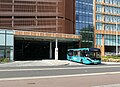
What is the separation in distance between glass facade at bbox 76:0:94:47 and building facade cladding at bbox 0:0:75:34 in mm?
12120

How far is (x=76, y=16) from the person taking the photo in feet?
300

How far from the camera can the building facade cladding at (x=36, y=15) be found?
77188mm

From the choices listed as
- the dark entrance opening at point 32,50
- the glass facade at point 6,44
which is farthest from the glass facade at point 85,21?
the glass facade at point 6,44

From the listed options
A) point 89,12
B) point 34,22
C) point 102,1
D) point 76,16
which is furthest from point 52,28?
point 102,1

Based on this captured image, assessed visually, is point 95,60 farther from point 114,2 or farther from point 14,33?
point 114,2

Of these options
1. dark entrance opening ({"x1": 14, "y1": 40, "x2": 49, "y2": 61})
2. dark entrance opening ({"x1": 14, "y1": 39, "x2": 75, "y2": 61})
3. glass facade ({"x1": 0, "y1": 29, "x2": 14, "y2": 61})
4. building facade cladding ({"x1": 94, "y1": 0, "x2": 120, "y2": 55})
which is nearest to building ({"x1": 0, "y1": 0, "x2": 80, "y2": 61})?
dark entrance opening ({"x1": 14, "y1": 39, "x2": 75, "y2": 61})

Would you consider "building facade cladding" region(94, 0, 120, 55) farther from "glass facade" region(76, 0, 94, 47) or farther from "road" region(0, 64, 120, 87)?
"road" region(0, 64, 120, 87)

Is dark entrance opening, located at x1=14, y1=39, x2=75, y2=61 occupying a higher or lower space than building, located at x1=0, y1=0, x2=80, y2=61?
lower

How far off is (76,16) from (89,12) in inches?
277

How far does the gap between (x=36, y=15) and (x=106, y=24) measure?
Result: 34078 mm

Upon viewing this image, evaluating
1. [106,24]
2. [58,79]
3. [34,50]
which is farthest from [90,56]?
[106,24]

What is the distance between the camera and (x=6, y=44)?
178 feet

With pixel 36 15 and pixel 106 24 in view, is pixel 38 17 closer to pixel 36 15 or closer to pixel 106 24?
pixel 36 15

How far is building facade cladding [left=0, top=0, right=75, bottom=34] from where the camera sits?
253 feet
